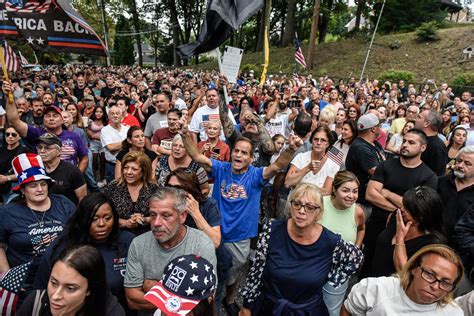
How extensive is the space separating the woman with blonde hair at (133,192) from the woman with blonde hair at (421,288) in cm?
197

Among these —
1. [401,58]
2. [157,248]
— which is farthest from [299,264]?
[401,58]

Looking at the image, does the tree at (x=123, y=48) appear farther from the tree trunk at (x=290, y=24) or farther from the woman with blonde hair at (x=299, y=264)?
the woman with blonde hair at (x=299, y=264)

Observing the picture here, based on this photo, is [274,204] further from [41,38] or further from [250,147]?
Answer: [41,38]

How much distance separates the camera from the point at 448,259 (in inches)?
81.2

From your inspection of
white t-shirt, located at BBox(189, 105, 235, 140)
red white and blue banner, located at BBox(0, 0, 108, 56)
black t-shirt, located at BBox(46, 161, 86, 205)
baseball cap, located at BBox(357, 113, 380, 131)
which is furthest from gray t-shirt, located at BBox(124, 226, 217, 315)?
red white and blue banner, located at BBox(0, 0, 108, 56)

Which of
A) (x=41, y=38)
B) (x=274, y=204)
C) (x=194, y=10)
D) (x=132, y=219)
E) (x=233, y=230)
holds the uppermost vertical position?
(x=194, y=10)

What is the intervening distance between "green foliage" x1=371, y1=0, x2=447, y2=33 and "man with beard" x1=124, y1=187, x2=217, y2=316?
127 feet

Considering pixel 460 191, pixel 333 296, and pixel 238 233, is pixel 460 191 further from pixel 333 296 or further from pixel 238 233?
pixel 238 233

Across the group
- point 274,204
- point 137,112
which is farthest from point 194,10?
point 274,204

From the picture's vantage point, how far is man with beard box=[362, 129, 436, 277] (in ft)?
11.5

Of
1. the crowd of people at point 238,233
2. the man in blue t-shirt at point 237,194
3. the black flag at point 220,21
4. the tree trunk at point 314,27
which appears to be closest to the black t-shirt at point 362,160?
the crowd of people at point 238,233

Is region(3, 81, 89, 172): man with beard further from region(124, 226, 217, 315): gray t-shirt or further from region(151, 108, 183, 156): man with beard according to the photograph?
region(124, 226, 217, 315): gray t-shirt

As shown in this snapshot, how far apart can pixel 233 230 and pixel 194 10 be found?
181 feet

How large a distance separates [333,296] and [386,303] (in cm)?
51
